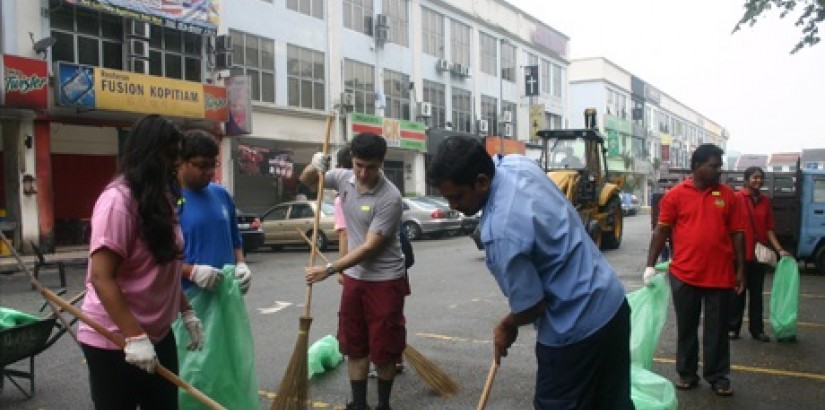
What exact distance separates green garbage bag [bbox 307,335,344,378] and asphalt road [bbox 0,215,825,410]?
3.0 inches

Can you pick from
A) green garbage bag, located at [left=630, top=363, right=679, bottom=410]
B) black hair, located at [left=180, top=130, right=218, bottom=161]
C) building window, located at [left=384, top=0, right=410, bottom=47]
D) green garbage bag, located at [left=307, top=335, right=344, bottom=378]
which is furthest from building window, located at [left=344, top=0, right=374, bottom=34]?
green garbage bag, located at [left=630, top=363, right=679, bottom=410]

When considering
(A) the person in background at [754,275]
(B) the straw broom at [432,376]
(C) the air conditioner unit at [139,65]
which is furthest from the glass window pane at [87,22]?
(A) the person in background at [754,275]

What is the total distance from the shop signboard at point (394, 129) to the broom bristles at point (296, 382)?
69.4 feet

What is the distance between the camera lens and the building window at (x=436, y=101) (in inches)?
1202

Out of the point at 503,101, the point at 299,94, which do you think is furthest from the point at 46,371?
the point at 503,101

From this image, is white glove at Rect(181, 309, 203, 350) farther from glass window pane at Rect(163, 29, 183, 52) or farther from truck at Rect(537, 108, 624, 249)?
glass window pane at Rect(163, 29, 183, 52)

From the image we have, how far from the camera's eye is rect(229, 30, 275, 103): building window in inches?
822

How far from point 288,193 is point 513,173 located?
2267cm

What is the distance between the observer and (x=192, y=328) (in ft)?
10.3

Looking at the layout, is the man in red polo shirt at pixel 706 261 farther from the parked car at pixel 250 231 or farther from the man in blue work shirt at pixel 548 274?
the parked car at pixel 250 231

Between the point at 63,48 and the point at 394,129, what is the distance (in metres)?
13.2

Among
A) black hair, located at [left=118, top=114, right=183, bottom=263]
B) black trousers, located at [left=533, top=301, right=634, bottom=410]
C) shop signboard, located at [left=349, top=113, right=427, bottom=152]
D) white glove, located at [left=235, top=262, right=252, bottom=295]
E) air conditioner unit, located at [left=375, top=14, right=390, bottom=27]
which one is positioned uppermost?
air conditioner unit, located at [left=375, top=14, right=390, bottom=27]

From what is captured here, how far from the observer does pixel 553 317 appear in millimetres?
2488

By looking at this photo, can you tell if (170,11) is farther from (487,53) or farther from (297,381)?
(487,53)
